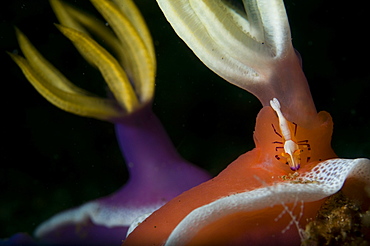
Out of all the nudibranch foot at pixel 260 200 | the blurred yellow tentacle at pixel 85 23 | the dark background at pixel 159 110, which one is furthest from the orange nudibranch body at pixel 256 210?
the blurred yellow tentacle at pixel 85 23

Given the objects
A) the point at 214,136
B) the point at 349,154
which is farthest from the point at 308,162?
the point at 214,136

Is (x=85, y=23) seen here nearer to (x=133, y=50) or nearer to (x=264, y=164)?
(x=133, y=50)

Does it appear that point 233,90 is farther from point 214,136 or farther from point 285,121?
point 285,121

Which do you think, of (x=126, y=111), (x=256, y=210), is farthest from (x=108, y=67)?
(x=256, y=210)

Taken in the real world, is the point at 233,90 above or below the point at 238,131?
above

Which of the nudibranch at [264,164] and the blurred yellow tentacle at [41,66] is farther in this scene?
the blurred yellow tentacle at [41,66]

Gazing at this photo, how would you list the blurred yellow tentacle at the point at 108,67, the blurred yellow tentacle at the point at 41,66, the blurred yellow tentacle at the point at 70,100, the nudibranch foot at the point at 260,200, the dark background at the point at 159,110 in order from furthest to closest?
the blurred yellow tentacle at the point at 41,66, the dark background at the point at 159,110, the blurred yellow tentacle at the point at 70,100, the blurred yellow tentacle at the point at 108,67, the nudibranch foot at the point at 260,200

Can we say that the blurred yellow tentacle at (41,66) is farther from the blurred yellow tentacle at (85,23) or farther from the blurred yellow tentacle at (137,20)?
the blurred yellow tentacle at (137,20)
